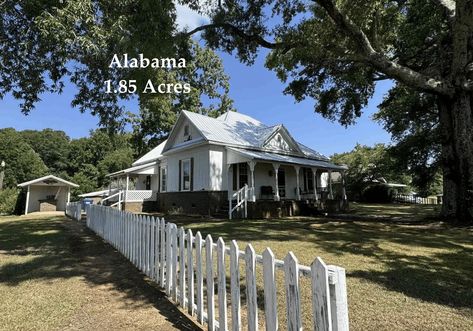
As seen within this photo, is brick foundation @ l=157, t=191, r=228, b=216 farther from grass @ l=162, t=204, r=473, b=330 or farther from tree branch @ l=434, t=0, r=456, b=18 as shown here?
tree branch @ l=434, t=0, r=456, b=18

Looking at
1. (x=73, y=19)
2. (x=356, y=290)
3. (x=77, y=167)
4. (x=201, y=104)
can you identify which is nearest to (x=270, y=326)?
(x=356, y=290)

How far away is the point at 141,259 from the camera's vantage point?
565 centimetres

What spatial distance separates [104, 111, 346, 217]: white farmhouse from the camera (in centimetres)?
1681

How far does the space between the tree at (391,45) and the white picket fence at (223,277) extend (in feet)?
30.6

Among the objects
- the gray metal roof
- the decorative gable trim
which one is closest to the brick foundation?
the gray metal roof

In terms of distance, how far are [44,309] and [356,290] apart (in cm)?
426

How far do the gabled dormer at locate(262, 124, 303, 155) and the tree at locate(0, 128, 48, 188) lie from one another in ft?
158

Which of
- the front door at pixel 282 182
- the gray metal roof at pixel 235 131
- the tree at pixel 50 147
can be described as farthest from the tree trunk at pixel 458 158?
the tree at pixel 50 147

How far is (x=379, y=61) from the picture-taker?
35.3 ft

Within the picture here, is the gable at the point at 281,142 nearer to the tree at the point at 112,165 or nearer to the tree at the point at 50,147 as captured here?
the tree at the point at 112,165

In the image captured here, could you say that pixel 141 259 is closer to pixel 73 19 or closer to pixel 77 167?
pixel 73 19

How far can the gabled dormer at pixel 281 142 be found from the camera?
2005 cm

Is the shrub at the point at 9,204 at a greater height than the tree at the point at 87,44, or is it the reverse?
the tree at the point at 87,44

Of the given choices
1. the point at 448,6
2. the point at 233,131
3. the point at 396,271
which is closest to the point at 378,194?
the point at 233,131
